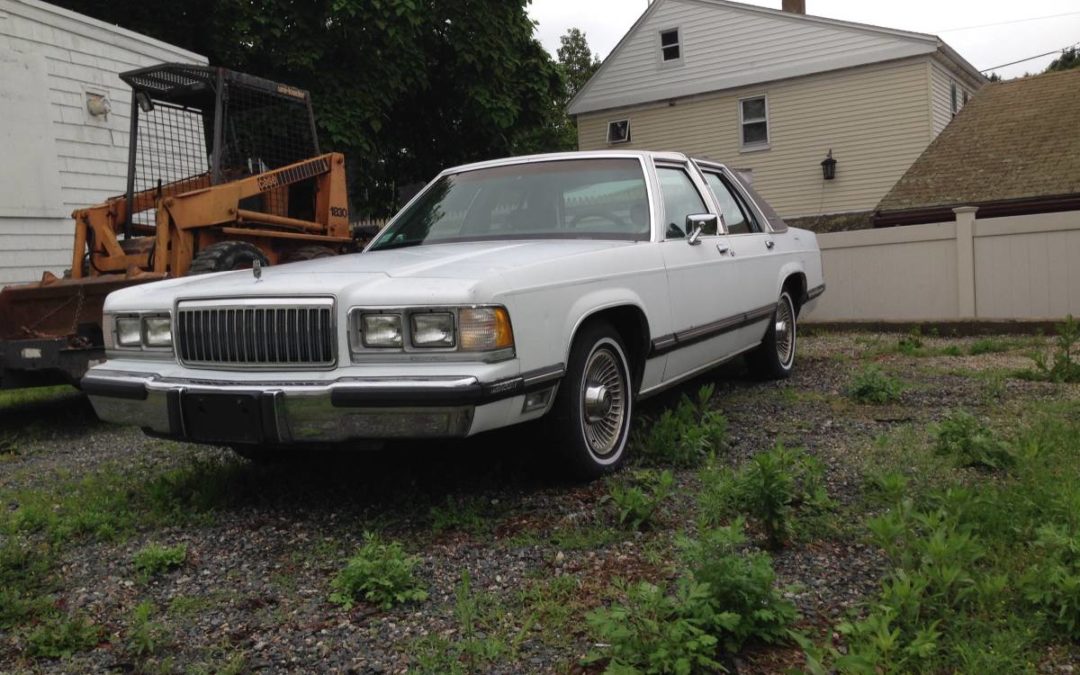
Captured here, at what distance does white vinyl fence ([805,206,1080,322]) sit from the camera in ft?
30.2

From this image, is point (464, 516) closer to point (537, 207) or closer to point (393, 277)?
point (393, 277)

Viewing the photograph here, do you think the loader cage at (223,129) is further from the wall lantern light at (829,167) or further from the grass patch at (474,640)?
the wall lantern light at (829,167)

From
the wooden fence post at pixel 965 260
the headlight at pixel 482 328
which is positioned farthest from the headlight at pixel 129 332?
the wooden fence post at pixel 965 260

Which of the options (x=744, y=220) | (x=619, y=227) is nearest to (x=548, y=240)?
(x=619, y=227)

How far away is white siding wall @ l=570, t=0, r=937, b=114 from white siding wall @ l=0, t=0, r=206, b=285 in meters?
14.4

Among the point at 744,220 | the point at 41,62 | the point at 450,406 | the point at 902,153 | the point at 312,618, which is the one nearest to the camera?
the point at 312,618

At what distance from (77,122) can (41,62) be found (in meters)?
0.72

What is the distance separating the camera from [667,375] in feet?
15.7

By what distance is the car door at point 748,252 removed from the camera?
5.75 metres

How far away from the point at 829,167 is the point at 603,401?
18.0 meters

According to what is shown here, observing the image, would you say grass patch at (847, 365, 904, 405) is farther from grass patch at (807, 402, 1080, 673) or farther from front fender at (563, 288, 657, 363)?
grass patch at (807, 402, 1080, 673)

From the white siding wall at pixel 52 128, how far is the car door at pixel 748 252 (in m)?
7.23

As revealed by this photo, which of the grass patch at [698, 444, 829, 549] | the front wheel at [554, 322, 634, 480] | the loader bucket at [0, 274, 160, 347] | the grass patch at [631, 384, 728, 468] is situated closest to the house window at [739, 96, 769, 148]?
the loader bucket at [0, 274, 160, 347]

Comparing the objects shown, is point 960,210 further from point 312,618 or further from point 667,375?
point 312,618
